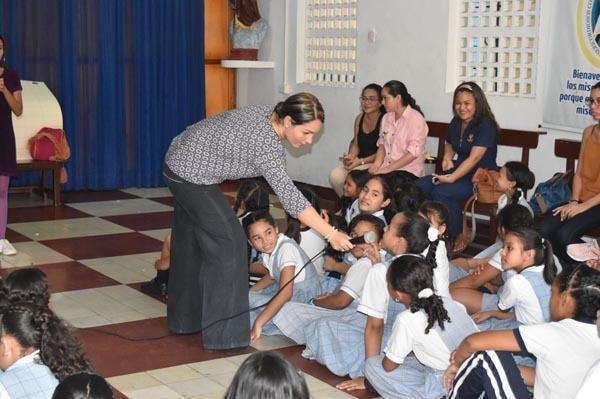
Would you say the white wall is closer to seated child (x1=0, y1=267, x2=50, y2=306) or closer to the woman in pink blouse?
the woman in pink blouse

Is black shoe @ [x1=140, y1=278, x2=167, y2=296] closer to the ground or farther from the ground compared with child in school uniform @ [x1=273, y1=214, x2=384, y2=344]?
closer to the ground

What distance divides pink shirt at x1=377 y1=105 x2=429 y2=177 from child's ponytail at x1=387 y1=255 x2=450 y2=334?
3.09 meters

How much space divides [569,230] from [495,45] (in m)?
2.01

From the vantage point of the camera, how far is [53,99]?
7.68 metres

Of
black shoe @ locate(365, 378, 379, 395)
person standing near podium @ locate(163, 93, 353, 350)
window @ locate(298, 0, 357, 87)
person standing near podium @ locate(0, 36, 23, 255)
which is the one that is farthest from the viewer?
window @ locate(298, 0, 357, 87)

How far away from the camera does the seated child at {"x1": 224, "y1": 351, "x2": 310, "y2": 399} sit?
1.69m

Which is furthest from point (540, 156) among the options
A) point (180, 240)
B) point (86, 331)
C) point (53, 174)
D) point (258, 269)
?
point (53, 174)

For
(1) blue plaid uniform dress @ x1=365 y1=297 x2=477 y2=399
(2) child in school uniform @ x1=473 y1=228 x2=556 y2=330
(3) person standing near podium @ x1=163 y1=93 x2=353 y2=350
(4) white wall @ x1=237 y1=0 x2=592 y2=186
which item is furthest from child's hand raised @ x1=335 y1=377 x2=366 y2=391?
(4) white wall @ x1=237 y1=0 x2=592 y2=186

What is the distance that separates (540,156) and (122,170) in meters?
4.03

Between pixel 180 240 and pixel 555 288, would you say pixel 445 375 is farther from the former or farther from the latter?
pixel 180 240

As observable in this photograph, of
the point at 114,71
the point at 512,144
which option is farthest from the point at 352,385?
the point at 114,71

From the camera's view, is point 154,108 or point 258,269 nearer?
point 258,269

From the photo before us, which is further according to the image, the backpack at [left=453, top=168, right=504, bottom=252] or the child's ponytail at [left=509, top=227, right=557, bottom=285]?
the backpack at [left=453, top=168, right=504, bottom=252]

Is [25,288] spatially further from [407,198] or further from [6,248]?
[6,248]
